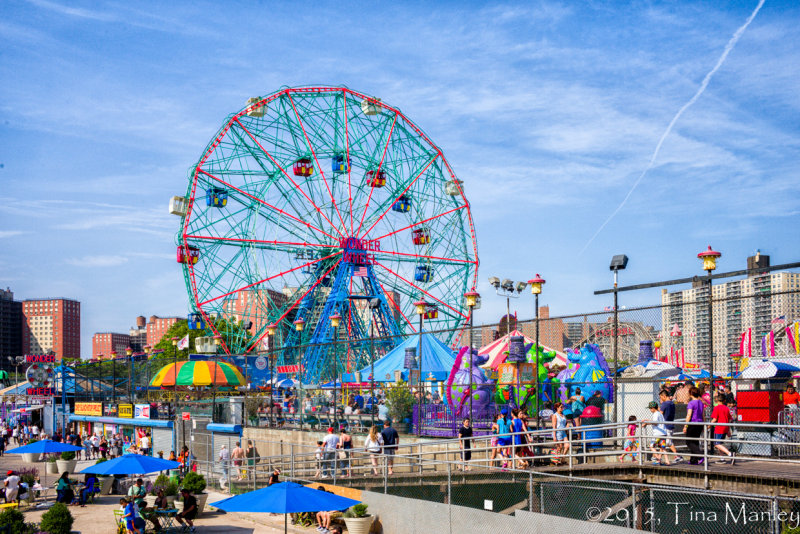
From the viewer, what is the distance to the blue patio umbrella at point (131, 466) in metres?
19.0

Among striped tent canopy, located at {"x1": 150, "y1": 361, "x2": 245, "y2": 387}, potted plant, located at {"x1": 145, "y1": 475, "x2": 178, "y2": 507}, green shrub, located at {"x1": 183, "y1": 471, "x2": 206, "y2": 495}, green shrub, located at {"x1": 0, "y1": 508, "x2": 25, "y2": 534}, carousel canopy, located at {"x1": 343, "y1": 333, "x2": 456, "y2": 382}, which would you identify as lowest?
potted plant, located at {"x1": 145, "y1": 475, "x2": 178, "y2": 507}

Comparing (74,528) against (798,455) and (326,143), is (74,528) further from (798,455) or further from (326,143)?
(326,143)

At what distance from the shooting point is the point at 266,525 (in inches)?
724

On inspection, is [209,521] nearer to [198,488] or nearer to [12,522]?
[198,488]

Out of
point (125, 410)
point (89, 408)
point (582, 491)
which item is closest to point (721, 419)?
point (582, 491)

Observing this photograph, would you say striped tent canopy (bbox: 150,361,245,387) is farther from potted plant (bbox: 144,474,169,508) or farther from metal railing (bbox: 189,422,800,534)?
metal railing (bbox: 189,422,800,534)

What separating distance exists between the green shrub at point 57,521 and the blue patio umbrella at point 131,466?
75.1 inches

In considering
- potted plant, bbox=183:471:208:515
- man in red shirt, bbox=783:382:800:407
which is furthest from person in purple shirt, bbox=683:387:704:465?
potted plant, bbox=183:471:208:515

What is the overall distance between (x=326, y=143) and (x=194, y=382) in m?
17.7

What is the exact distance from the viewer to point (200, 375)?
34906mm

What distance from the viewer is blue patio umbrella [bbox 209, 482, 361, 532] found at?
42.1ft

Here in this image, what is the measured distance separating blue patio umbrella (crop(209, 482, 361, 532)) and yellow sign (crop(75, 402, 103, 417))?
102 feet

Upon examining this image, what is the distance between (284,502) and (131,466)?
7.86 metres

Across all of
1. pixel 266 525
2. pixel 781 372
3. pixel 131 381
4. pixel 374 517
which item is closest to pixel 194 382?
pixel 131 381
